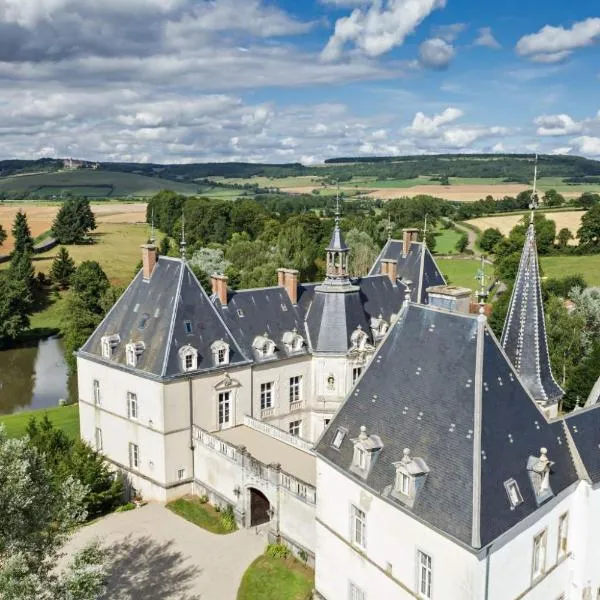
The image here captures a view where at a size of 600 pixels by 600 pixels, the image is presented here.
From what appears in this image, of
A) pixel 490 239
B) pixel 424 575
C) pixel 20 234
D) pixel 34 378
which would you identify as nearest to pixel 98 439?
pixel 424 575

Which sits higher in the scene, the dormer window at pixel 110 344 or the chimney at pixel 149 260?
the chimney at pixel 149 260

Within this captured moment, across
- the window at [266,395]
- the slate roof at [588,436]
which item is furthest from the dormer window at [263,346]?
the slate roof at [588,436]

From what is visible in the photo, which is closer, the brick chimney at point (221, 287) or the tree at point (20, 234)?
the brick chimney at point (221, 287)

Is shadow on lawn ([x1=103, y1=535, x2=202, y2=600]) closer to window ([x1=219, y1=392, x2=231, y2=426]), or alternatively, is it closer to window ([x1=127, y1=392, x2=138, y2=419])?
window ([x1=127, y1=392, x2=138, y2=419])

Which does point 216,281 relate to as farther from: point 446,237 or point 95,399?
point 446,237

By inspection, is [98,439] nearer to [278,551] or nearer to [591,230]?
[278,551]

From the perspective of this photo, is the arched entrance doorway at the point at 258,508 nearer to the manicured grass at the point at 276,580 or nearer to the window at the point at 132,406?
the manicured grass at the point at 276,580

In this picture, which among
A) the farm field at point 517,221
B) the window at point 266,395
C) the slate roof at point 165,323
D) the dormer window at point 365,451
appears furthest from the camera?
the farm field at point 517,221
